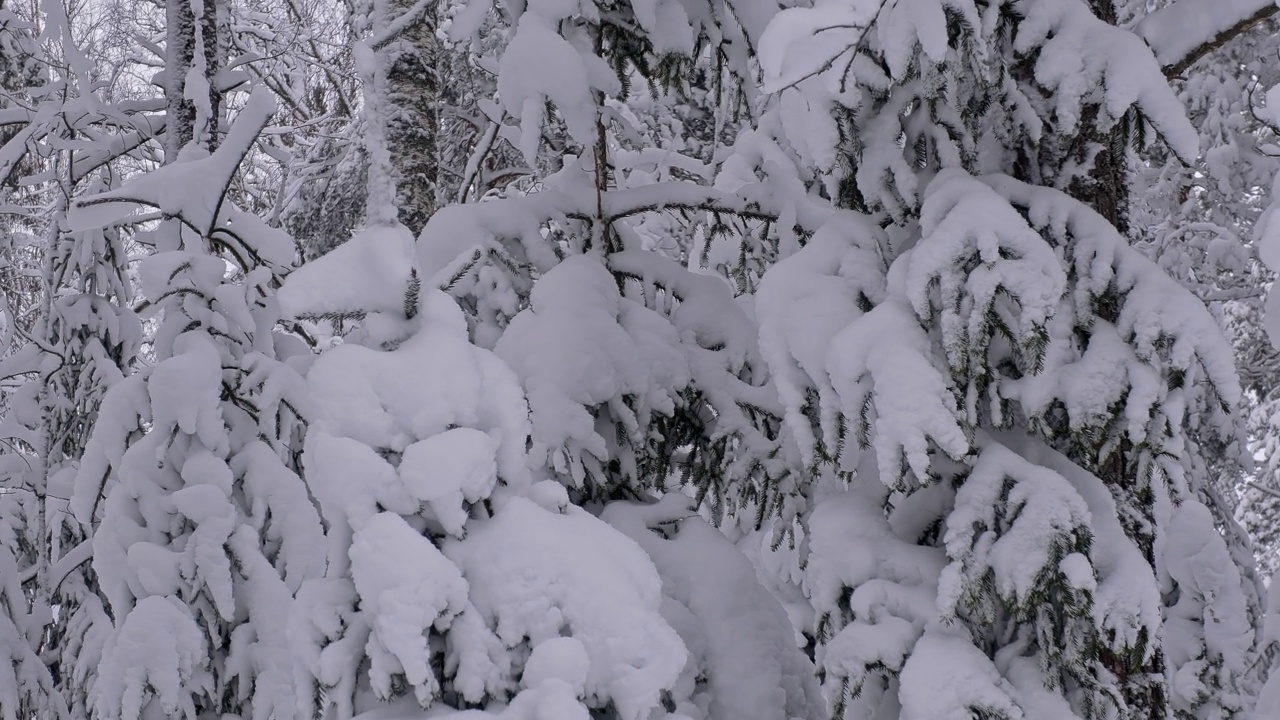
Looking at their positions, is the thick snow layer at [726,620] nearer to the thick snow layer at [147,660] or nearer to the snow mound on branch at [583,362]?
the snow mound on branch at [583,362]

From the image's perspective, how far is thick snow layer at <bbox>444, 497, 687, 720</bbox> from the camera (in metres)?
2.22

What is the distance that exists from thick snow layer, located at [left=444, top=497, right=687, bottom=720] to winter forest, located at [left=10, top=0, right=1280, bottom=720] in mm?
10

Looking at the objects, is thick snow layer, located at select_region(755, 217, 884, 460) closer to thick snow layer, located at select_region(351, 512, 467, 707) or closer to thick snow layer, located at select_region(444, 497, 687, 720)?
thick snow layer, located at select_region(444, 497, 687, 720)

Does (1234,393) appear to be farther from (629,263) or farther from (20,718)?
(20,718)

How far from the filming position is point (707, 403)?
12.4 ft

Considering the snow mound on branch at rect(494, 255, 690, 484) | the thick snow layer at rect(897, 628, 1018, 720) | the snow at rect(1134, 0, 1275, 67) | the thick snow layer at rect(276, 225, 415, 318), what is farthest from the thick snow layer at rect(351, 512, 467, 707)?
the snow at rect(1134, 0, 1275, 67)

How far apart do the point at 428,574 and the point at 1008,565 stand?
1.50m

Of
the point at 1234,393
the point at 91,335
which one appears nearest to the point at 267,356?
the point at 91,335

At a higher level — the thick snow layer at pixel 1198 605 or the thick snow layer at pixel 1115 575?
the thick snow layer at pixel 1115 575

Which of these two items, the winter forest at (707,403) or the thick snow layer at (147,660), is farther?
the thick snow layer at (147,660)

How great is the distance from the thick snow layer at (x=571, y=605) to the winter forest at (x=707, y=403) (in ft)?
0.03

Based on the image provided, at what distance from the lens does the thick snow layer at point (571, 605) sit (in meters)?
2.22

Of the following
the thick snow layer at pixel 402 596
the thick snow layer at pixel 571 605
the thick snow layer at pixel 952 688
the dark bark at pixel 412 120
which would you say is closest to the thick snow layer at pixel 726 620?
the thick snow layer at pixel 952 688

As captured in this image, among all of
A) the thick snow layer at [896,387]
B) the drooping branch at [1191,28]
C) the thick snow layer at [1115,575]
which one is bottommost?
the thick snow layer at [1115,575]
